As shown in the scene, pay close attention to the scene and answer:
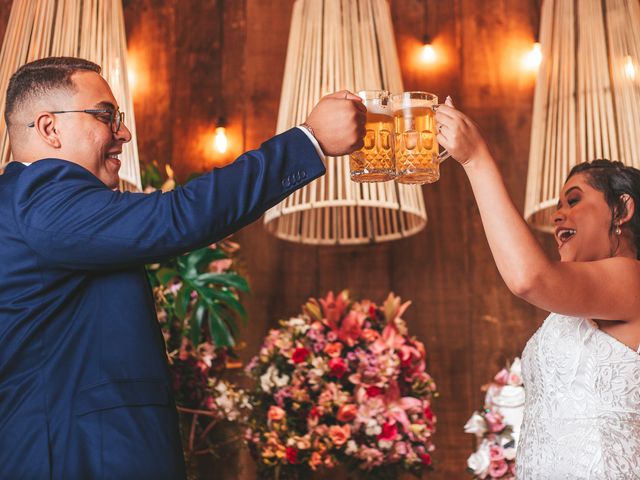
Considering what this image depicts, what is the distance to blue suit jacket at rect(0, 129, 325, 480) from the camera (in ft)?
5.14

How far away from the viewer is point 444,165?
362 cm

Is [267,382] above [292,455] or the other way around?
Result: above

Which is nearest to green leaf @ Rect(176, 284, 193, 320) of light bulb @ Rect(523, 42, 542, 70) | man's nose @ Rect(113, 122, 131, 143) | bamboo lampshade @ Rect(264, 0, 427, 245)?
bamboo lampshade @ Rect(264, 0, 427, 245)

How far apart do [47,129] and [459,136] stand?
2.63 feet

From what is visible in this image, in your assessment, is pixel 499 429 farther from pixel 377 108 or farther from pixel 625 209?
pixel 377 108

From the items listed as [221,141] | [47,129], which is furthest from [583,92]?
[47,129]

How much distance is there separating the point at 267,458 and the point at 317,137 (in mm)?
1470

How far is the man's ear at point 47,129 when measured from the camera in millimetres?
1751

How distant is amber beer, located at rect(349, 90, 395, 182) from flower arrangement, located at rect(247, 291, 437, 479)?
1196mm

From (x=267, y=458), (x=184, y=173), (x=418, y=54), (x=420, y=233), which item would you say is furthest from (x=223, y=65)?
(x=267, y=458)

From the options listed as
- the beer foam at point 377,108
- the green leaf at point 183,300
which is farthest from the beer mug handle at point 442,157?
the green leaf at point 183,300

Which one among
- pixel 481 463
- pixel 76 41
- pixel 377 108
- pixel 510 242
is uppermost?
pixel 76 41

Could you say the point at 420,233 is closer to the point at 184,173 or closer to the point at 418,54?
the point at 418,54

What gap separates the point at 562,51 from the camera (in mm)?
2955
